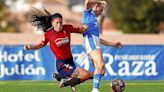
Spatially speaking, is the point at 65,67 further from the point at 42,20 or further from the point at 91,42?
the point at 42,20

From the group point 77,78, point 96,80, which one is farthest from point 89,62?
point 77,78

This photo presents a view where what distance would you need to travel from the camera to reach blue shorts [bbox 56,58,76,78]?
48.7 feet

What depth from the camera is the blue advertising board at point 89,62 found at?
2555 centimetres

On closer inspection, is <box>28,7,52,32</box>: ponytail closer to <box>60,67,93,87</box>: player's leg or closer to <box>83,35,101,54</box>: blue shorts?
<box>83,35,101,54</box>: blue shorts

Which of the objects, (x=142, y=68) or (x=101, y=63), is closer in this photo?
(x=101, y=63)

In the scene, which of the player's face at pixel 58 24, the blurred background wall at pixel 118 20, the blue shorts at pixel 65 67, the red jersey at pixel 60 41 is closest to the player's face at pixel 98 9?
the red jersey at pixel 60 41

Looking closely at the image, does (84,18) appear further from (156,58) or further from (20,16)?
(20,16)

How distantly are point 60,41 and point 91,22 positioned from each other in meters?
1.20

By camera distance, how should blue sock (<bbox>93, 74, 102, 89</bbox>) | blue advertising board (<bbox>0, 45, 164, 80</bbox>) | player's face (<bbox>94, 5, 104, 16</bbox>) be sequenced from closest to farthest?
blue sock (<bbox>93, 74, 102, 89</bbox>) < player's face (<bbox>94, 5, 104, 16</bbox>) < blue advertising board (<bbox>0, 45, 164, 80</bbox>)

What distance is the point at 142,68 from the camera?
1016 inches

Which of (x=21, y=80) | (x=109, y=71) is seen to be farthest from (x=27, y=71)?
(x=109, y=71)

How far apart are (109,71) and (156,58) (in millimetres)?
1851

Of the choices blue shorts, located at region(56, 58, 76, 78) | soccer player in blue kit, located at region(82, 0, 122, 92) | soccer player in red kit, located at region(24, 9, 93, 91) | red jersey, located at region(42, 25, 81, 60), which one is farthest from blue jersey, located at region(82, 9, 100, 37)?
blue shorts, located at region(56, 58, 76, 78)

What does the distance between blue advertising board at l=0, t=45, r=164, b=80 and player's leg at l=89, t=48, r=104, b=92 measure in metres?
10.0
